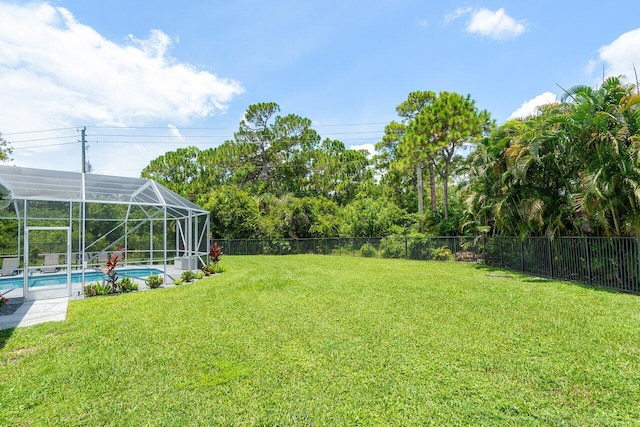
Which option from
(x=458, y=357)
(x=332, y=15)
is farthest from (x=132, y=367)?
(x=332, y=15)

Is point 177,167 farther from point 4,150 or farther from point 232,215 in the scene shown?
point 4,150

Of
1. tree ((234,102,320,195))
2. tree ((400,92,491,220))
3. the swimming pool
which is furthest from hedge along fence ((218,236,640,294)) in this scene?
the swimming pool

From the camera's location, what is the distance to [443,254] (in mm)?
16156

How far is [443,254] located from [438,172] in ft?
21.3

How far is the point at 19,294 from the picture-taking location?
30.1 ft

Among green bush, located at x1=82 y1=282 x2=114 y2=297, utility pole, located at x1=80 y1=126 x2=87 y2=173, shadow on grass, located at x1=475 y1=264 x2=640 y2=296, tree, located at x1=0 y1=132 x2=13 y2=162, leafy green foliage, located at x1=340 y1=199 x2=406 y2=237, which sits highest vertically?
utility pole, located at x1=80 y1=126 x2=87 y2=173

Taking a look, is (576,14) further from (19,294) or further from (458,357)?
(19,294)

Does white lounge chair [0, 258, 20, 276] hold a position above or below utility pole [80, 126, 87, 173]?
below

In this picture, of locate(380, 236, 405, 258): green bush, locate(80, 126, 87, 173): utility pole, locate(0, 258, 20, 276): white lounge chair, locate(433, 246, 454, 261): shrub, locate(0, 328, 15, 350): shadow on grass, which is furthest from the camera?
locate(80, 126, 87, 173): utility pole

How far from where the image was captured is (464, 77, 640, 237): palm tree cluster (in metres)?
8.01

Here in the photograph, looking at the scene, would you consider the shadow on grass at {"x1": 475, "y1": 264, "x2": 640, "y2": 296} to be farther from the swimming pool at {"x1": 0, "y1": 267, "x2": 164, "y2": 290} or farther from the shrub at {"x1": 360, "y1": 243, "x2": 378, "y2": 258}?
the swimming pool at {"x1": 0, "y1": 267, "x2": 164, "y2": 290}

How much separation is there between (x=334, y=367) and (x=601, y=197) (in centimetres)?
798

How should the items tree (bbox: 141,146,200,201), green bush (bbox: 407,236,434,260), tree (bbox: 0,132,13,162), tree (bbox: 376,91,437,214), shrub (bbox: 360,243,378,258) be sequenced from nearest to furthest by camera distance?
green bush (bbox: 407,236,434,260)
tree (bbox: 0,132,13,162)
shrub (bbox: 360,243,378,258)
tree (bbox: 376,91,437,214)
tree (bbox: 141,146,200,201)

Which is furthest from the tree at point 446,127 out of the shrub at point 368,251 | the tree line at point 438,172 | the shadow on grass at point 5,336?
the shadow on grass at point 5,336
